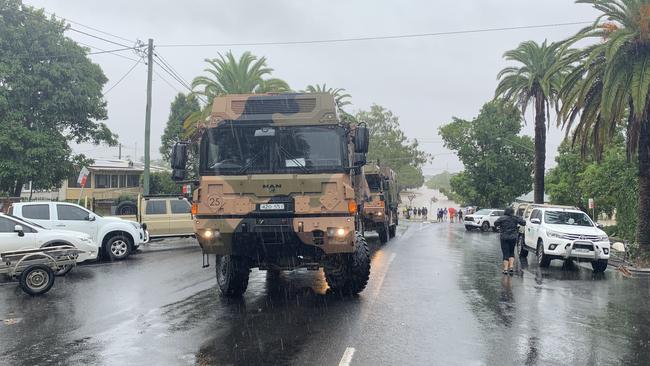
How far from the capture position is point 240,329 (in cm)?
735

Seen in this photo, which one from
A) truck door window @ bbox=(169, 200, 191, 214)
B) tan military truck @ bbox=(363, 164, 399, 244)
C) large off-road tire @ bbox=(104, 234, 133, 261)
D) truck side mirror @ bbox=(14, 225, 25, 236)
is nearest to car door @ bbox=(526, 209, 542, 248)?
tan military truck @ bbox=(363, 164, 399, 244)

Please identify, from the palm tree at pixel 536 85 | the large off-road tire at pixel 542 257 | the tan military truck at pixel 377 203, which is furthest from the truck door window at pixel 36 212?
the palm tree at pixel 536 85

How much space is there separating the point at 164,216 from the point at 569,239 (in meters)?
13.3

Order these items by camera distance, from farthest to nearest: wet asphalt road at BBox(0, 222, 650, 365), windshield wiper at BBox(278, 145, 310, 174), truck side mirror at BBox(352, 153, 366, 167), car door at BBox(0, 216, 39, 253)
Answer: car door at BBox(0, 216, 39, 253), truck side mirror at BBox(352, 153, 366, 167), windshield wiper at BBox(278, 145, 310, 174), wet asphalt road at BBox(0, 222, 650, 365)

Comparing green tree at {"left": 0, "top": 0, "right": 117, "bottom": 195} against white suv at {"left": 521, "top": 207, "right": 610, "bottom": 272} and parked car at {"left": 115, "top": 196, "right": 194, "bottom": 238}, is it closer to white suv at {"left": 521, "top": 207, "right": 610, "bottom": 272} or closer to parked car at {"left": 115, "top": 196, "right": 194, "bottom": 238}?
parked car at {"left": 115, "top": 196, "right": 194, "bottom": 238}

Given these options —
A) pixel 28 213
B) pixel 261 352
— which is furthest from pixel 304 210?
pixel 28 213

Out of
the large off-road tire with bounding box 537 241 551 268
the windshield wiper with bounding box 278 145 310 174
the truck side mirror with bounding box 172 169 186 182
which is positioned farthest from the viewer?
the large off-road tire with bounding box 537 241 551 268

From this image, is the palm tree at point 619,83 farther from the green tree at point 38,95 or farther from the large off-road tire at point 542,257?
the green tree at point 38,95

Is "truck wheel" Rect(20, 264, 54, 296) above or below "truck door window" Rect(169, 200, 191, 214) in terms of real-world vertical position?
below

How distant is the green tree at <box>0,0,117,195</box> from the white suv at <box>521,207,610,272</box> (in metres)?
21.1

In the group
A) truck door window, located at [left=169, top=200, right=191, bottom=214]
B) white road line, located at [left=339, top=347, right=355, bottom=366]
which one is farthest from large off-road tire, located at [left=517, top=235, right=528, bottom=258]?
white road line, located at [left=339, top=347, right=355, bottom=366]

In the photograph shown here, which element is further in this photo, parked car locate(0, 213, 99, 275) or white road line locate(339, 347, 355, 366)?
parked car locate(0, 213, 99, 275)

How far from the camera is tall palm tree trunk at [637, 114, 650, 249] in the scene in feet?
54.9

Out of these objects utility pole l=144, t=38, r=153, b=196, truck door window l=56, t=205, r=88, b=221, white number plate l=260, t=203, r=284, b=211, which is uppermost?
utility pole l=144, t=38, r=153, b=196
